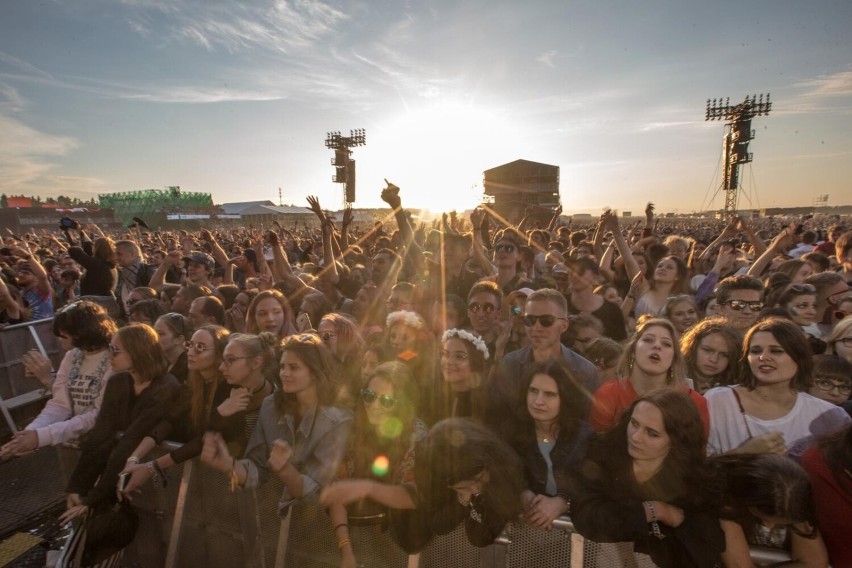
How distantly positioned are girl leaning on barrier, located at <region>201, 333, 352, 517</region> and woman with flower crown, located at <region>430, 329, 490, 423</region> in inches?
27.4

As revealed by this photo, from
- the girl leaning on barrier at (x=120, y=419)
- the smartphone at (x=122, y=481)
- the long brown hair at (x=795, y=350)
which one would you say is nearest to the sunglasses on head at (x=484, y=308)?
the long brown hair at (x=795, y=350)

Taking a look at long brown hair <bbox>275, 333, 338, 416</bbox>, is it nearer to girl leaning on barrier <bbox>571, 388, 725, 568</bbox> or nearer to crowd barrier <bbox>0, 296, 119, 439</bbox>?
girl leaning on barrier <bbox>571, 388, 725, 568</bbox>

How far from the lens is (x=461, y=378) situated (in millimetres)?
2891

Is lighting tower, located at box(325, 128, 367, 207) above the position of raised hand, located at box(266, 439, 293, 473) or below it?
above

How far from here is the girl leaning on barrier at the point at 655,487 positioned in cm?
172

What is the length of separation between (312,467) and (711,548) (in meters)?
1.97

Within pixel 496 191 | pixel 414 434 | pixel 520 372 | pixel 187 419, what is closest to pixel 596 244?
pixel 520 372

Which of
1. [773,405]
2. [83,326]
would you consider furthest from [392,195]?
[773,405]

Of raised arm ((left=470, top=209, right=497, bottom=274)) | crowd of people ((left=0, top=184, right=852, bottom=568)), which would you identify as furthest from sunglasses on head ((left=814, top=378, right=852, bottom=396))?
raised arm ((left=470, top=209, right=497, bottom=274))

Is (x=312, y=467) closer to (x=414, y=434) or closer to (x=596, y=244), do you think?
(x=414, y=434)

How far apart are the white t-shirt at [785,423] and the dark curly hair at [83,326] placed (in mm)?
4344

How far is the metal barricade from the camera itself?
5.47 metres

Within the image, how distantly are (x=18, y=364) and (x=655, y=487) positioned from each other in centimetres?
757

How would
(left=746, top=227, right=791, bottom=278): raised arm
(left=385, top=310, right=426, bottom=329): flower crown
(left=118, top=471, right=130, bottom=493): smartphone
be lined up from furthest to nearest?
1. (left=746, top=227, right=791, bottom=278): raised arm
2. (left=385, top=310, right=426, bottom=329): flower crown
3. (left=118, top=471, right=130, bottom=493): smartphone
